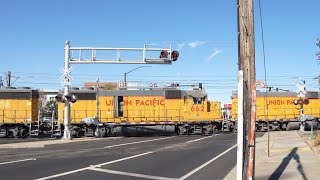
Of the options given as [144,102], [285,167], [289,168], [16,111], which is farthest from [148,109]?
[289,168]

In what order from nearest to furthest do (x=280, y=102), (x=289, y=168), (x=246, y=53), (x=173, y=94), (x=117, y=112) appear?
(x=246, y=53)
(x=289, y=168)
(x=117, y=112)
(x=173, y=94)
(x=280, y=102)

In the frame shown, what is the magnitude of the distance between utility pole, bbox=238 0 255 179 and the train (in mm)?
25461

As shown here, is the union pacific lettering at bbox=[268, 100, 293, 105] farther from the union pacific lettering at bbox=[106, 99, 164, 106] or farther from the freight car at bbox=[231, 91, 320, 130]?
the union pacific lettering at bbox=[106, 99, 164, 106]

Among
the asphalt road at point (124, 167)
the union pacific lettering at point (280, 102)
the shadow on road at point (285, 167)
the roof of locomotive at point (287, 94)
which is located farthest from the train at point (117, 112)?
the shadow on road at point (285, 167)

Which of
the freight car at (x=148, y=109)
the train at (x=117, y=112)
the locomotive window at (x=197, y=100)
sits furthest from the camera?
the locomotive window at (x=197, y=100)

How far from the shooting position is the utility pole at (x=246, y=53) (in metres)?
7.39

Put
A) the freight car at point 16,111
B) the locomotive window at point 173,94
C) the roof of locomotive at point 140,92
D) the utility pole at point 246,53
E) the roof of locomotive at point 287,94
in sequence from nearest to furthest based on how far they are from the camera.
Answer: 1. the utility pole at point 246,53
2. the freight car at point 16,111
3. the roof of locomotive at point 140,92
4. the locomotive window at point 173,94
5. the roof of locomotive at point 287,94

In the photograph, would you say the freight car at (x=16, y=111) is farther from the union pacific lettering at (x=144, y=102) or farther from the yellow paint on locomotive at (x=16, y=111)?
the union pacific lettering at (x=144, y=102)

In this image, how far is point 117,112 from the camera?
35094 millimetres

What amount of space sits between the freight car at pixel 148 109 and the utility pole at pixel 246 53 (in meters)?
26.9

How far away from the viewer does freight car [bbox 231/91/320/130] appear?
1585 inches

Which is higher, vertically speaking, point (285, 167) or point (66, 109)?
point (66, 109)

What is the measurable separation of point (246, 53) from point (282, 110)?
116ft

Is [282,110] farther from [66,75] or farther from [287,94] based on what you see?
[66,75]
